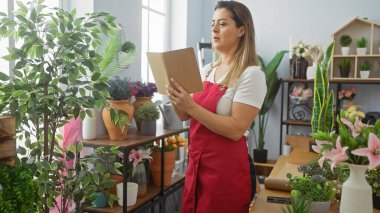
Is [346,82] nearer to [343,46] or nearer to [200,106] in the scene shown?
[343,46]

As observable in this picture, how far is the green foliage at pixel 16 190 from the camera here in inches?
41.1

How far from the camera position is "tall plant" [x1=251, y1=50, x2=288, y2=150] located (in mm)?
4168

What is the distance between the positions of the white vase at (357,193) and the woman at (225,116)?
1.58ft

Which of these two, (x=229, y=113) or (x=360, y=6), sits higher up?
(x=360, y=6)

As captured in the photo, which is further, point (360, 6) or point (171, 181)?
point (360, 6)

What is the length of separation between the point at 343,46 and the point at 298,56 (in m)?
0.49

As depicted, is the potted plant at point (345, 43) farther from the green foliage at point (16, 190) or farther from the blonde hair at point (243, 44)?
the green foliage at point (16, 190)

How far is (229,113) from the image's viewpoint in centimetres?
158

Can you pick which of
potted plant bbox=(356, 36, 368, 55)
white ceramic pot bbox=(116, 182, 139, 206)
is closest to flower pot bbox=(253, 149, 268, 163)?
potted plant bbox=(356, 36, 368, 55)

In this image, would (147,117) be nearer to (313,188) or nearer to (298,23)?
(313,188)

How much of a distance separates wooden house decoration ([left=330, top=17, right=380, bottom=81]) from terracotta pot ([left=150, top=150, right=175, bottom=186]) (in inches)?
90.4

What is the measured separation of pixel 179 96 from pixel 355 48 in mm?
3248

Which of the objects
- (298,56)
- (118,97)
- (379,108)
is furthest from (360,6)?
(118,97)

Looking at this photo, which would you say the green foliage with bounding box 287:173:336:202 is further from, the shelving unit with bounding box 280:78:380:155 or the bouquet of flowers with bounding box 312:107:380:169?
the shelving unit with bounding box 280:78:380:155
